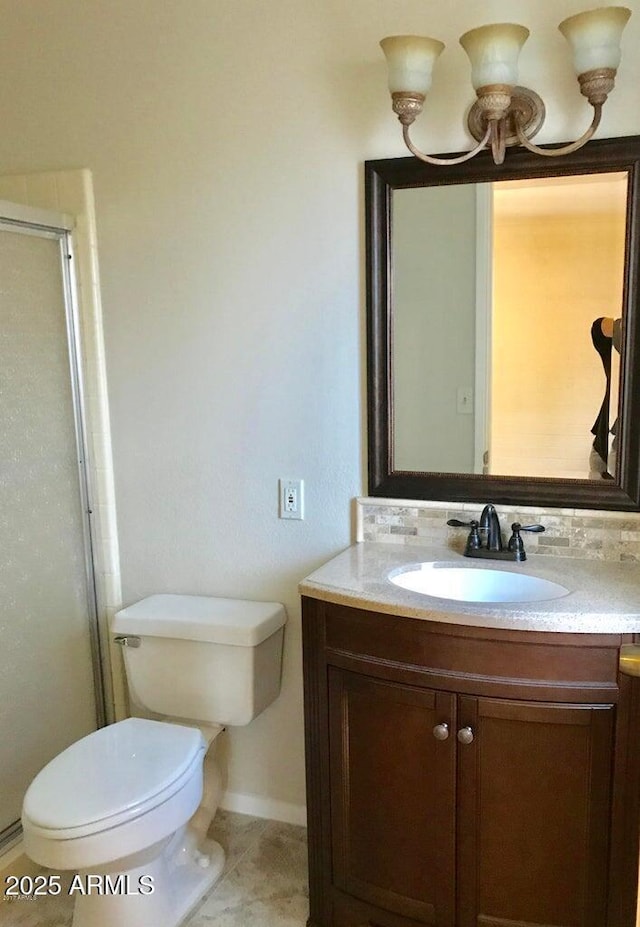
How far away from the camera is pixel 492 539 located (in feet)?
6.36

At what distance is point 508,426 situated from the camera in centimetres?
199

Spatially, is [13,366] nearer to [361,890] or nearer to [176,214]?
[176,214]

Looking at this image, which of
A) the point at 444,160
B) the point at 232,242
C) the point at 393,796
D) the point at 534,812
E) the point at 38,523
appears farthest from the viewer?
the point at 38,523

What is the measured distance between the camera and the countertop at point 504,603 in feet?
4.98

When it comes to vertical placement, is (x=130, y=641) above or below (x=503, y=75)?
below

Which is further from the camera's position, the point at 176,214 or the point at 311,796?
the point at 176,214

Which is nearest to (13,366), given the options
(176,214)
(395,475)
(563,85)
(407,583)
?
(176,214)

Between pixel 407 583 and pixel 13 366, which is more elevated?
pixel 13 366

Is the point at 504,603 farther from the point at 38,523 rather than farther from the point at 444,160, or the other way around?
the point at 38,523

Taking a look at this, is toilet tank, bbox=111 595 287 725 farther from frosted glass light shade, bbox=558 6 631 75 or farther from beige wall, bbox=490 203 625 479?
frosted glass light shade, bbox=558 6 631 75

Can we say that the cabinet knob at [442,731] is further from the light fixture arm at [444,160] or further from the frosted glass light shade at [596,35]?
the frosted glass light shade at [596,35]

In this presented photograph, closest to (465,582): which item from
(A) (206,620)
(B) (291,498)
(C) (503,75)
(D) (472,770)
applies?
(D) (472,770)

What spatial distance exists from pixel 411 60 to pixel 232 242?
2.29 feet

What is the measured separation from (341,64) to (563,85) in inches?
22.4
